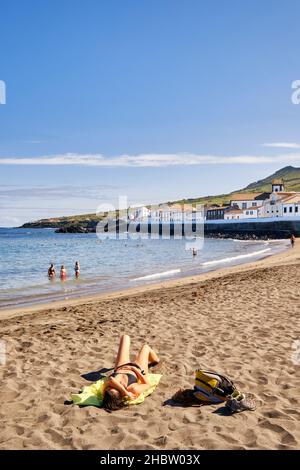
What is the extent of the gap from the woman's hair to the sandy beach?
0.58ft

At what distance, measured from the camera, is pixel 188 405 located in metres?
5.96

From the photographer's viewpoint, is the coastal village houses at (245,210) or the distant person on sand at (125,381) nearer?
the distant person on sand at (125,381)

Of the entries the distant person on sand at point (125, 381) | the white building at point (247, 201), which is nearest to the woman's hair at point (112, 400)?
the distant person on sand at point (125, 381)

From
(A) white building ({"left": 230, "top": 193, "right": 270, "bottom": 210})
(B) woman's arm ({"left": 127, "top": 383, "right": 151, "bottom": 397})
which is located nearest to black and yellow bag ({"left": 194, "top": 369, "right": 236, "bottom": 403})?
(B) woman's arm ({"left": 127, "top": 383, "right": 151, "bottom": 397})

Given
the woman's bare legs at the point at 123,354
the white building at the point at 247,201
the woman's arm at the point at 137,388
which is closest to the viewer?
the woman's arm at the point at 137,388

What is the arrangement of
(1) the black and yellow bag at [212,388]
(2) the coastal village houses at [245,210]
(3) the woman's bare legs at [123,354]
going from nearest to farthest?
(1) the black and yellow bag at [212,388]
(3) the woman's bare legs at [123,354]
(2) the coastal village houses at [245,210]

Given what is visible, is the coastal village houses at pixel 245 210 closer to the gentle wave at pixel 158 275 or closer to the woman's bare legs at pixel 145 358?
the gentle wave at pixel 158 275

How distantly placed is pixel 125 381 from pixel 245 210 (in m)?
117

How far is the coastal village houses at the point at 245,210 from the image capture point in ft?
338

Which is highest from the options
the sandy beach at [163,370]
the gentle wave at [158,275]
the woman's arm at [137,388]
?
the woman's arm at [137,388]

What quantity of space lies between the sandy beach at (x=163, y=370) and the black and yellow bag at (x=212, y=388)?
0.16 meters
